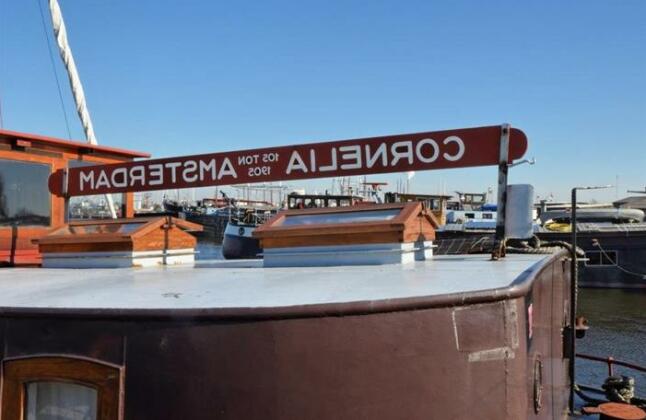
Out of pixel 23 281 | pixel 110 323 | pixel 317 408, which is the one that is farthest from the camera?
pixel 23 281

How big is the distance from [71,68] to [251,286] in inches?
270

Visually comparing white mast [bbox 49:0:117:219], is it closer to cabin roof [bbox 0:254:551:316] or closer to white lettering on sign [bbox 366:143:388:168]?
cabin roof [bbox 0:254:551:316]

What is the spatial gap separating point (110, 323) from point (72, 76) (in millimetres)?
7108

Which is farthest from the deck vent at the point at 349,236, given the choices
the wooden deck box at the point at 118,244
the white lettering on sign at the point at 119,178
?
the white lettering on sign at the point at 119,178

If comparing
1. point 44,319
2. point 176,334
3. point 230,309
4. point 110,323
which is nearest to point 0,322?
point 44,319

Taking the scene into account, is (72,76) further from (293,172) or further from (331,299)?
(331,299)

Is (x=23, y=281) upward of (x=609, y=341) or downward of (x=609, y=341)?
upward

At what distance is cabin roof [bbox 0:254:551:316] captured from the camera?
9.47 feet

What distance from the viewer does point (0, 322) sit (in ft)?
10.5

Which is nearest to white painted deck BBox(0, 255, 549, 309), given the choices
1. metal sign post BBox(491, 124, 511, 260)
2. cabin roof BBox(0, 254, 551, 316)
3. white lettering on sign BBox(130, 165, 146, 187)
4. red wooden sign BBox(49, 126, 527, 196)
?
cabin roof BBox(0, 254, 551, 316)

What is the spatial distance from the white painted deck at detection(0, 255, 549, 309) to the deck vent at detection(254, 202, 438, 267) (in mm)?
235

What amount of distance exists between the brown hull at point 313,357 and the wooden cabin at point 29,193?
14.8ft

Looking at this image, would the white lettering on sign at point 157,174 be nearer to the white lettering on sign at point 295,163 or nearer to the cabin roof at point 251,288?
the white lettering on sign at point 295,163

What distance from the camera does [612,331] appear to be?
759 inches
